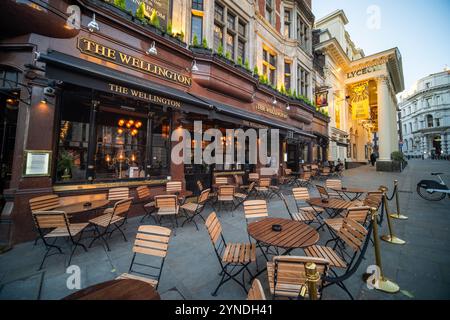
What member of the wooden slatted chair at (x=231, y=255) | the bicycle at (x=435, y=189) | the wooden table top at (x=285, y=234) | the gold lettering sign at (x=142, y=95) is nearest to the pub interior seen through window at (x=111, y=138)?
the gold lettering sign at (x=142, y=95)

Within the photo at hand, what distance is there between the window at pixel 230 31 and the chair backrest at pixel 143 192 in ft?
26.2

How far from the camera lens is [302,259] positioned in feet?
6.01

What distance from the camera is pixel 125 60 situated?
611cm

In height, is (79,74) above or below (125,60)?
below

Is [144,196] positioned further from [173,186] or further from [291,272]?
[291,272]

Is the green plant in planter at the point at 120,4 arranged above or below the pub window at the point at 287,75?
below

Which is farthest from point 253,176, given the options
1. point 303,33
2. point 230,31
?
point 303,33

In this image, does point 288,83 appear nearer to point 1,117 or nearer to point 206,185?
point 206,185

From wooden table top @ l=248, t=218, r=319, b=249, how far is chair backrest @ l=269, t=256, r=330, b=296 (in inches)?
19.0

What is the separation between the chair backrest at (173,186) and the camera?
7.04 meters

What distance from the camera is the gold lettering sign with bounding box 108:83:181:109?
472cm

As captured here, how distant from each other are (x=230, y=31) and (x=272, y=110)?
5.36 meters

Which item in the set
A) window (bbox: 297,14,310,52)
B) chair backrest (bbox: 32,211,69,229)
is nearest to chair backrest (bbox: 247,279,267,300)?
chair backrest (bbox: 32,211,69,229)

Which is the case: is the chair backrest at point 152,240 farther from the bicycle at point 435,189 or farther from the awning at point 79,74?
the bicycle at point 435,189
